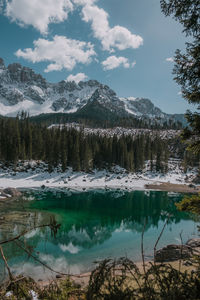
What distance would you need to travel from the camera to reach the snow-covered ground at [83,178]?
49438 millimetres

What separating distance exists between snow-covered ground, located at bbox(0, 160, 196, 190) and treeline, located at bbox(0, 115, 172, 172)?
3014 mm

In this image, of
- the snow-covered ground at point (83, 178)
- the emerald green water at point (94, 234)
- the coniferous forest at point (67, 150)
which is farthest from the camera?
the coniferous forest at point (67, 150)

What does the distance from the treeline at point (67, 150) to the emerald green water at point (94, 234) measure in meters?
29.1

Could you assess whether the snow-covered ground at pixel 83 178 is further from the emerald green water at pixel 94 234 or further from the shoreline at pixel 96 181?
the emerald green water at pixel 94 234

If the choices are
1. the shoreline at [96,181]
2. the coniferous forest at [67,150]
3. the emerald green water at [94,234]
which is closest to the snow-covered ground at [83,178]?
the shoreline at [96,181]

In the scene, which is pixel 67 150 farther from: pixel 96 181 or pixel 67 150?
pixel 96 181

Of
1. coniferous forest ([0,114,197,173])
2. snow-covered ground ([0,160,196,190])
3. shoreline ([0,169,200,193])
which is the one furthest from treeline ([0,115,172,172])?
shoreline ([0,169,200,193])

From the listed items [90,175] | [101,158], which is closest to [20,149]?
[90,175]

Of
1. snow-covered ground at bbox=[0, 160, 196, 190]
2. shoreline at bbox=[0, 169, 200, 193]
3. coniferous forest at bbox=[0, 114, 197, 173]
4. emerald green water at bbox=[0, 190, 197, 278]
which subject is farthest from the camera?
coniferous forest at bbox=[0, 114, 197, 173]

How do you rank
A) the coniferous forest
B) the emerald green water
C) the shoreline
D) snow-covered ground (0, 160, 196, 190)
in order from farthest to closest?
1. the coniferous forest
2. snow-covered ground (0, 160, 196, 190)
3. the shoreline
4. the emerald green water

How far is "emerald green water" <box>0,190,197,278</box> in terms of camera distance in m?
12.7

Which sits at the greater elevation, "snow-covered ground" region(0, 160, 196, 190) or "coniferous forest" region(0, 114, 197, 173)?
"coniferous forest" region(0, 114, 197, 173)

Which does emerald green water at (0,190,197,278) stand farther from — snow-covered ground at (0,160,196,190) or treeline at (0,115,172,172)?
treeline at (0,115,172,172)

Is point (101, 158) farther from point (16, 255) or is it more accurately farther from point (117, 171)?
point (16, 255)
